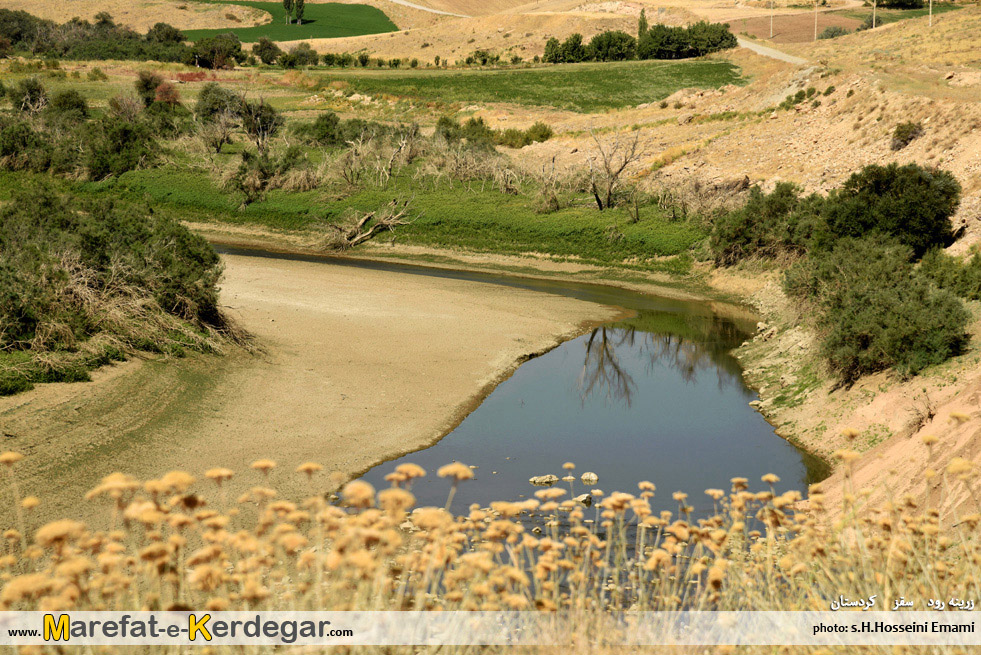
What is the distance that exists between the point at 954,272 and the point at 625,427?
11802 mm

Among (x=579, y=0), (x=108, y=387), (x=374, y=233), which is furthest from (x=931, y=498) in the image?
(x=579, y=0)

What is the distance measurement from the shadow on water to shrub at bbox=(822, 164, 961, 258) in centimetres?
544

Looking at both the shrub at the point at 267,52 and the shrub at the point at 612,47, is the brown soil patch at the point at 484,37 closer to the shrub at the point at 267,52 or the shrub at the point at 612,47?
the shrub at the point at 612,47

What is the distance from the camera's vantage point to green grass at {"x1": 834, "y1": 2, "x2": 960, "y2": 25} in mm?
107312

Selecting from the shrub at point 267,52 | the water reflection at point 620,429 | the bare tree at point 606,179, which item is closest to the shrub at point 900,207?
the water reflection at point 620,429

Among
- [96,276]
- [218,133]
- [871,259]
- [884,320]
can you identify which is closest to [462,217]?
[218,133]

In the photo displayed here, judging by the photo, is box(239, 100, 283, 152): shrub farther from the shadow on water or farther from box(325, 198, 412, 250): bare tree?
the shadow on water

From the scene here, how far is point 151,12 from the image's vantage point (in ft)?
468

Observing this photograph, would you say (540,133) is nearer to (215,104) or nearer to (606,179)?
(606,179)

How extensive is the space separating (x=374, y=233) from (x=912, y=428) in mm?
33691

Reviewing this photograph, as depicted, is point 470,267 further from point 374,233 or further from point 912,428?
point 912,428

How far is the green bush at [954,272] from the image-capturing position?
2405 centimetres

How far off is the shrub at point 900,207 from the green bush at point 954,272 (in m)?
1.07

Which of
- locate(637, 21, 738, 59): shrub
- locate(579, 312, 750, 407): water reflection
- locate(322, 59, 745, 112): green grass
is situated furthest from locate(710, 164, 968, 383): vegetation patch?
locate(637, 21, 738, 59): shrub
